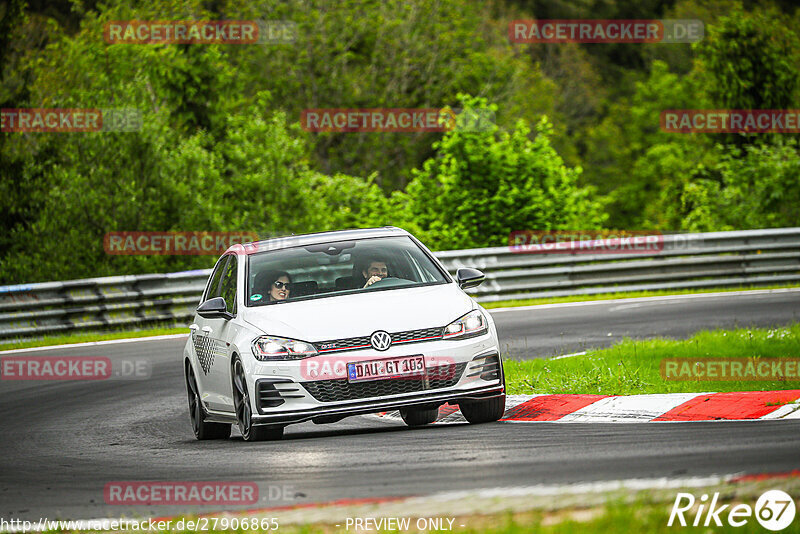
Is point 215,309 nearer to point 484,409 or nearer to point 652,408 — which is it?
point 484,409

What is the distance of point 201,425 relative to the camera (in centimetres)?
1038

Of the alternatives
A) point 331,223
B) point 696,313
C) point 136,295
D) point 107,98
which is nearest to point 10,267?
point 107,98

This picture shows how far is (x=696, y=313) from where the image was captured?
1819 centimetres

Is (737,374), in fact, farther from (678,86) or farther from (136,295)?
(678,86)

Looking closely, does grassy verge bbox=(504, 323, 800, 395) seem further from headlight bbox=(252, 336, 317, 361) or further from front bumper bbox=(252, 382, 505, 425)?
headlight bbox=(252, 336, 317, 361)

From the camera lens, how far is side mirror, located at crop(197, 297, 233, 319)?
977 cm

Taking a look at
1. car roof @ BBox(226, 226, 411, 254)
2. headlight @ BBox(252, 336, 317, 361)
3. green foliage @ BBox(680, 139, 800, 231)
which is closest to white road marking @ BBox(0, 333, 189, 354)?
car roof @ BBox(226, 226, 411, 254)

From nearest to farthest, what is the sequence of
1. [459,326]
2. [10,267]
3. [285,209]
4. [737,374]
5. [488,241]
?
[459,326]
[737,374]
[10,267]
[488,241]
[285,209]

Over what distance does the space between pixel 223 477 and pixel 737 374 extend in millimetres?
5127

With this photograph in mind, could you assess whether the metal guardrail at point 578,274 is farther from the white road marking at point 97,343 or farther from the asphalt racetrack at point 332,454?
the asphalt racetrack at point 332,454

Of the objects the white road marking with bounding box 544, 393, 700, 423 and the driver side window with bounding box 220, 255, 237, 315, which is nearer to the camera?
the white road marking with bounding box 544, 393, 700, 423

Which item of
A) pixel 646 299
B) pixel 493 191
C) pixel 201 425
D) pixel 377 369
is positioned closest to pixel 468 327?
pixel 377 369

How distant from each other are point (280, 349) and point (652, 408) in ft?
9.07

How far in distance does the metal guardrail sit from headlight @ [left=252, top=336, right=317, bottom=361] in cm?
1145
